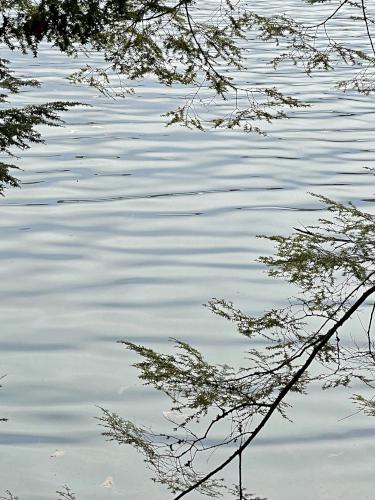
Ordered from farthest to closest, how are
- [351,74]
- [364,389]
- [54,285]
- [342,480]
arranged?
[351,74] < [54,285] < [364,389] < [342,480]

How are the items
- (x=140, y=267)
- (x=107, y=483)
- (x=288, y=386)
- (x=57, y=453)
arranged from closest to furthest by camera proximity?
(x=288, y=386) → (x=107, y=483) → (x=57, y=453) → (x=140, y=267)

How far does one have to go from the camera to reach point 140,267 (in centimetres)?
912

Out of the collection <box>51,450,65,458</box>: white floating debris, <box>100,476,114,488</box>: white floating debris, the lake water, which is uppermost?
the lake water

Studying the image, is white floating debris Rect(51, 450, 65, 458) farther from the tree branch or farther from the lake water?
the tree branch

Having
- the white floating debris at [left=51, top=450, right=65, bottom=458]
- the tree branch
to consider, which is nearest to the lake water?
the white floating debris at [left=51, top=450, right=65, bottom=458]

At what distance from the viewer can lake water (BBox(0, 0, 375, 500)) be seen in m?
6.16

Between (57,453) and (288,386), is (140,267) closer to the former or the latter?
(57,453)

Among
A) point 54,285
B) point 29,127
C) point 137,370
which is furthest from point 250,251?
point 29,127

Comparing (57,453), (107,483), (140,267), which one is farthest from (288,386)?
(140,267)

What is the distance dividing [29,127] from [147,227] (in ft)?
16.6

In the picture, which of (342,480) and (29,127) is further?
(342,480)

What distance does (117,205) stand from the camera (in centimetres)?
1057

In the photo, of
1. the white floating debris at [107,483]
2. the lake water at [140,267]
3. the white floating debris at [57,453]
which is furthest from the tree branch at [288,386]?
the white floating debris at [57,453]

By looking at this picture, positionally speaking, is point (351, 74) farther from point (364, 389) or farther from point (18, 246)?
point (364, 389)
